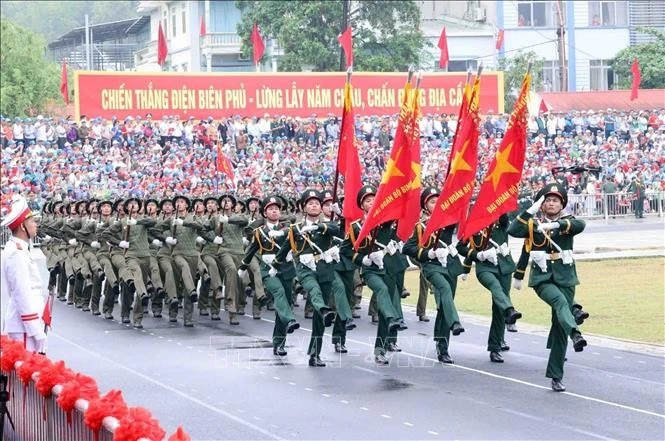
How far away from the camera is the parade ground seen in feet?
40.4

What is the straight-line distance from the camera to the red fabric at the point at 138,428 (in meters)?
7.31

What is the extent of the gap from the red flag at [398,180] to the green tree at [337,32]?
38.0 m

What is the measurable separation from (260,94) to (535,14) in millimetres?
15108

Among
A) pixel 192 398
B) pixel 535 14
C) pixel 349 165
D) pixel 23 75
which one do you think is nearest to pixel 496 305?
pixel 349 165

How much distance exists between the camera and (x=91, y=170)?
131 feet

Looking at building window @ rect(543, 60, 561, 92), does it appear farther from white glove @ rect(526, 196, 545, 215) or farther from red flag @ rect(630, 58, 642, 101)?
white glove @ rect(526, 196, 545, 215)

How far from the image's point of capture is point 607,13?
38.9 m

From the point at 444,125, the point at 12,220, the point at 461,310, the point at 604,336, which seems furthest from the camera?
the point at 444,125

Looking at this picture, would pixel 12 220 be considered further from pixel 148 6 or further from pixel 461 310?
pixel 148 6

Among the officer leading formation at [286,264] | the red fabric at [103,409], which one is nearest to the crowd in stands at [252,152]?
the officer leading formation at [286,264]

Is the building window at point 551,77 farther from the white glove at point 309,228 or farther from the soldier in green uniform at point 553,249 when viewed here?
the soldier in green uniform at point 553,249

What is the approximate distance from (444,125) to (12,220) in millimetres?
34817

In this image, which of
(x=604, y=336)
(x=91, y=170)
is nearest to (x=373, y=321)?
(x=604, y=336)

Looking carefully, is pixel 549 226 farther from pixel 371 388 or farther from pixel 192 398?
pixel 192 398
